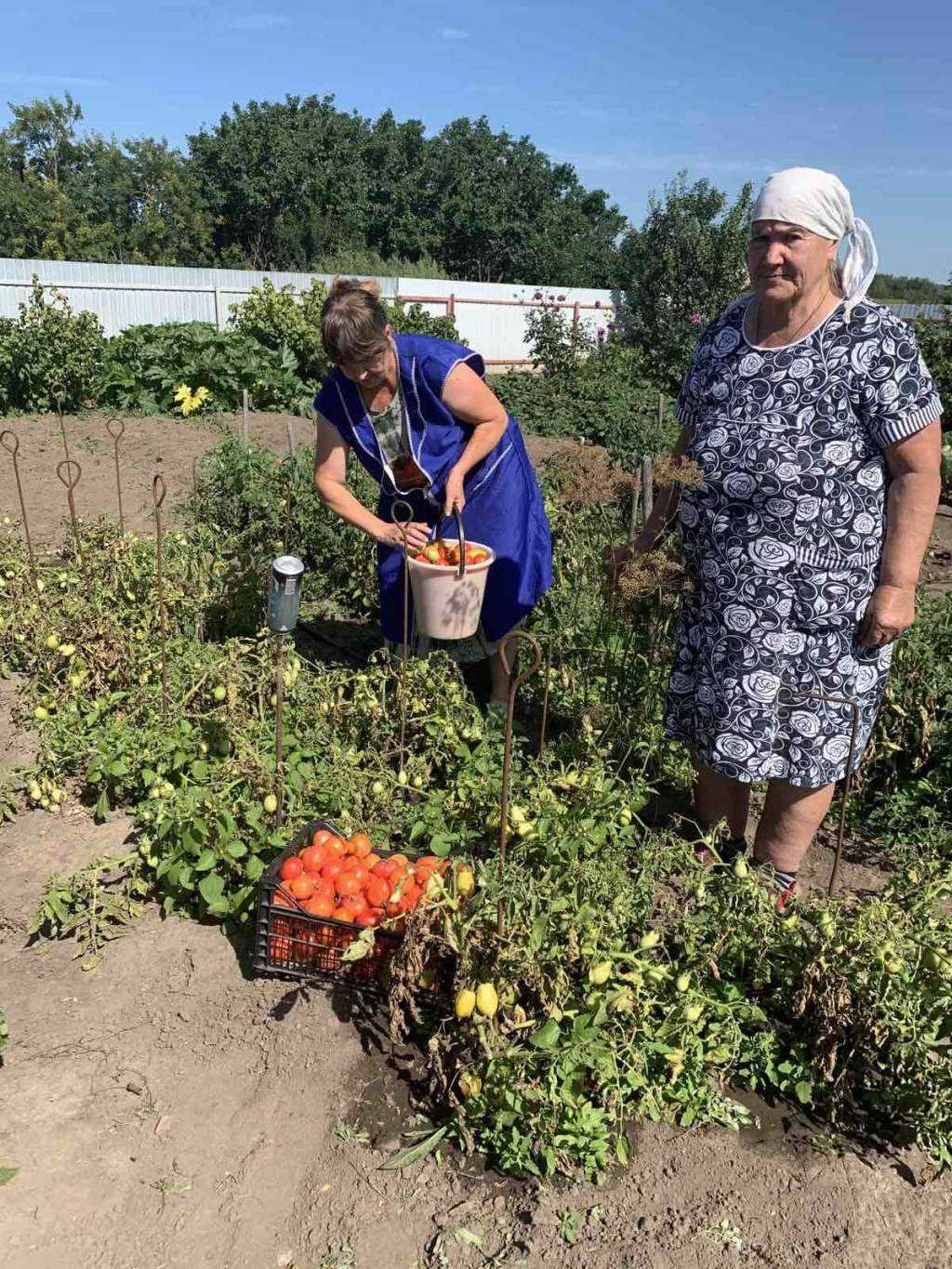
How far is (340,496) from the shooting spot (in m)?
2.82

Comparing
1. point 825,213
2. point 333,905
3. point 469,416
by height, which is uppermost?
point 825,213

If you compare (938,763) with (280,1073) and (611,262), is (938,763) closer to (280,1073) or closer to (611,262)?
(280,1073)

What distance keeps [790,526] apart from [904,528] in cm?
23

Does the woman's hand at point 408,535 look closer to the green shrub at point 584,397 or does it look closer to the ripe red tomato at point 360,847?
the ripe red tomato at point 360,847

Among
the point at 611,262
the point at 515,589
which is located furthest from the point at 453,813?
the point at 611,262

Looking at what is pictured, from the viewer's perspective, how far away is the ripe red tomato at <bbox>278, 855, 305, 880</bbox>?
80.9 inches

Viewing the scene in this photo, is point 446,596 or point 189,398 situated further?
point 189,398

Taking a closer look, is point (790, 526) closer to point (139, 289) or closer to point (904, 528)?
point (904, 528)

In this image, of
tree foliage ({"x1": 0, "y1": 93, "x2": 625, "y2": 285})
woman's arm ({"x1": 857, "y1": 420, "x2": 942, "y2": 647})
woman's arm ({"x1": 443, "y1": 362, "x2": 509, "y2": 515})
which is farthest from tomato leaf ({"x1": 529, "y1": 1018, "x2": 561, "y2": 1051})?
tree foliage ({"x1": 0, "y1": 93, "x2": 625, "y2": 285})

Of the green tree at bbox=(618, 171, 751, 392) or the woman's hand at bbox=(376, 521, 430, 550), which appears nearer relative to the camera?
the woman's hand at bbox=(376, 521, 430, 550)

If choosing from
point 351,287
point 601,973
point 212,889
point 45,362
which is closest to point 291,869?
point 212,889

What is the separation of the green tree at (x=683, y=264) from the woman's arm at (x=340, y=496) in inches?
540

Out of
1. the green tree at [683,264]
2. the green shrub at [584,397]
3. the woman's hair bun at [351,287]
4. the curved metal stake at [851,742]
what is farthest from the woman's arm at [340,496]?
the green tree at [683,264]

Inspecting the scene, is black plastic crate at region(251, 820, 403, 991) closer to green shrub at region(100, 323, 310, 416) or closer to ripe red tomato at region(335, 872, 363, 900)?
ripe red tomato at region(335, 872, 363, 900)
